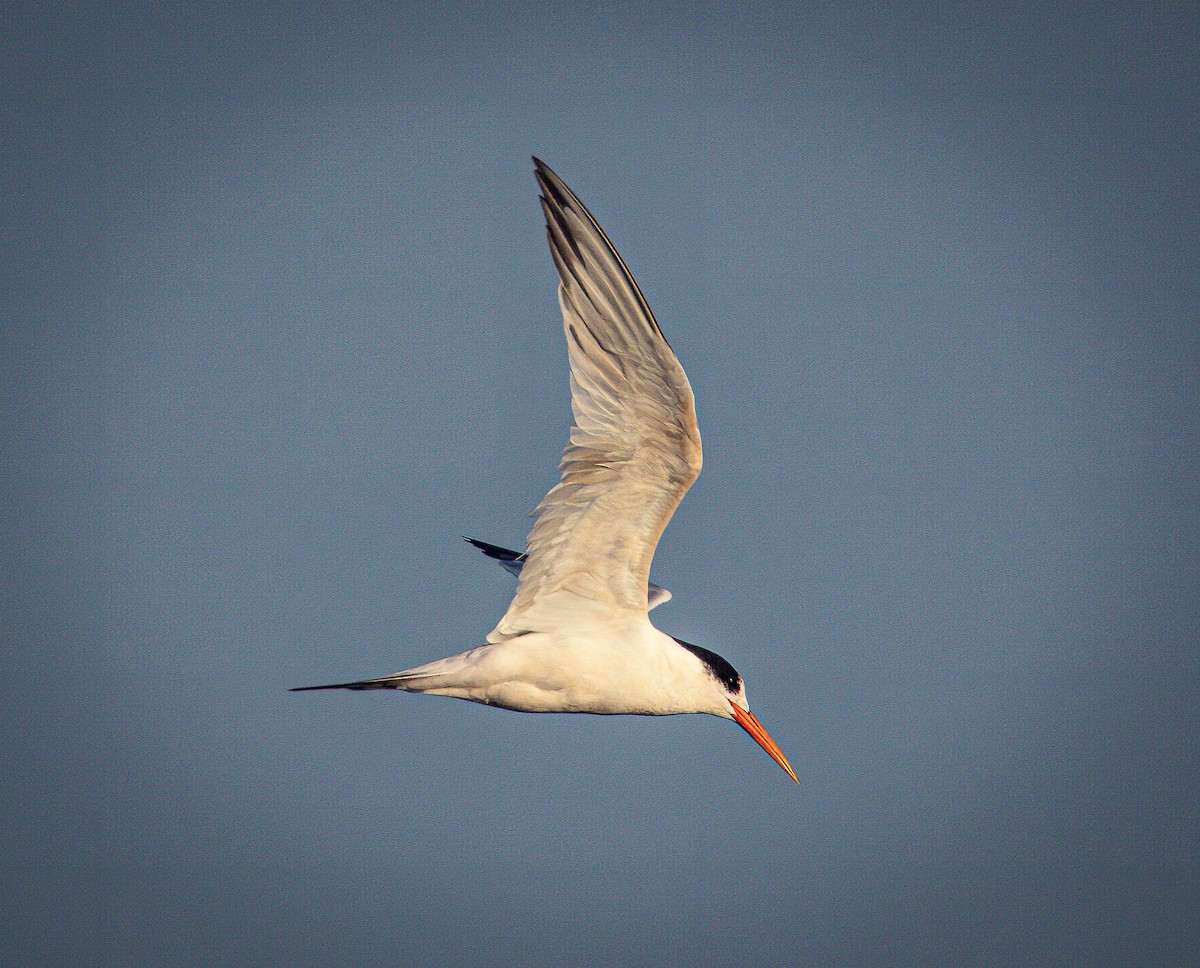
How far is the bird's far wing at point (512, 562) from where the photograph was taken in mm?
6910

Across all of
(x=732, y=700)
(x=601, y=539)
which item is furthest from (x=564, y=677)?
(x=732, y=700)

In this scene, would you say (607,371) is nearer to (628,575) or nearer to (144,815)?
(628,575)

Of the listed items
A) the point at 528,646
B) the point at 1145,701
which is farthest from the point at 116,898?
the point at 1145,701

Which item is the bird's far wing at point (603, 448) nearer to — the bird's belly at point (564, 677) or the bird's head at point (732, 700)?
the bird's belly at point (564, 677)

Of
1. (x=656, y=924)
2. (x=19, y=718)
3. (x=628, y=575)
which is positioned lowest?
(x=656, y=924)

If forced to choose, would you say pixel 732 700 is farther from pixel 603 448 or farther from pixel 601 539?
pixel 603 448

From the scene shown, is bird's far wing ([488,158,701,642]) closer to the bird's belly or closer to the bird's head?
the bird's belly

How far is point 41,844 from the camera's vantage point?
204 feet

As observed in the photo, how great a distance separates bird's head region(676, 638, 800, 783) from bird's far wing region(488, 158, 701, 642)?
542 millimetres

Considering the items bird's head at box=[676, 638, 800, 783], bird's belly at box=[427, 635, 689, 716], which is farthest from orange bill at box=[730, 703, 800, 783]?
bird's belly at box=[427, 635, 689, 716]

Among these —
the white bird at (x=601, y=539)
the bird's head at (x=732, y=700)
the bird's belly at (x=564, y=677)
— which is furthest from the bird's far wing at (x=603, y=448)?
the bird's head at (x=732, y=700)

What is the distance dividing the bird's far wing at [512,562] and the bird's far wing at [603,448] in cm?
89

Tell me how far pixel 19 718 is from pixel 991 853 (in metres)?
61.4

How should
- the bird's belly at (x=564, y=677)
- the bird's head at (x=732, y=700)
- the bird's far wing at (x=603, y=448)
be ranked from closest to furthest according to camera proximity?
the bird's far wing at (x=603, y=448)
the bird's belly at (x=564, y=677)
the bird's head at (x=732, y=700)
